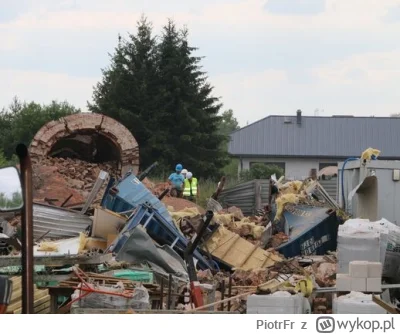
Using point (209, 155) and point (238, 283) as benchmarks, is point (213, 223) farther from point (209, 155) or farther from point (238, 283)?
point (209, 155)

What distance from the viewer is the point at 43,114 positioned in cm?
4400

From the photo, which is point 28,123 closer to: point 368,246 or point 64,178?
point 64,178

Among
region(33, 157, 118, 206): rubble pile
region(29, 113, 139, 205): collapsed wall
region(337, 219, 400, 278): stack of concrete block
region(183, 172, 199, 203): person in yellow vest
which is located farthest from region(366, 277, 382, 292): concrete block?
region(183, 172, 199, 203): person in yellow vest

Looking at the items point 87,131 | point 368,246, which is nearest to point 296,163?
point 87,131

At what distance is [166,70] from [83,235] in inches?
1108

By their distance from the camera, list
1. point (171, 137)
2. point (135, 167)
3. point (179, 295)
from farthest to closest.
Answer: point (171, 137), point (135, 167), point (179, 295)

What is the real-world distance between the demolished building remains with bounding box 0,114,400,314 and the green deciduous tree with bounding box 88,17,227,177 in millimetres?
18632

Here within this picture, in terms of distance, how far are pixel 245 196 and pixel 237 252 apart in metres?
10.6

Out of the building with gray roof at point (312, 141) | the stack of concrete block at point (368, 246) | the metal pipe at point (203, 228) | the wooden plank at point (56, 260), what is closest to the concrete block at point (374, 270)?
the metal pipe at point (203, 228)

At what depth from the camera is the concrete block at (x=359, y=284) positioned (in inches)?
287

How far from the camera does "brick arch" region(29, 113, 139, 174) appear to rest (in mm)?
21797

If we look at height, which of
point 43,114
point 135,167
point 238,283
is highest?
point 43,114

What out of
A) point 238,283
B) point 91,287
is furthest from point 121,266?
point 91,287

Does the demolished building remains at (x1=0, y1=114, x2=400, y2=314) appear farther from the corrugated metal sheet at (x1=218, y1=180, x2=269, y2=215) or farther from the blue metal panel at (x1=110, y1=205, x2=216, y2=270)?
the corrugated metal sheet at (x1=218, y1=180, x2=269, y2=215)
